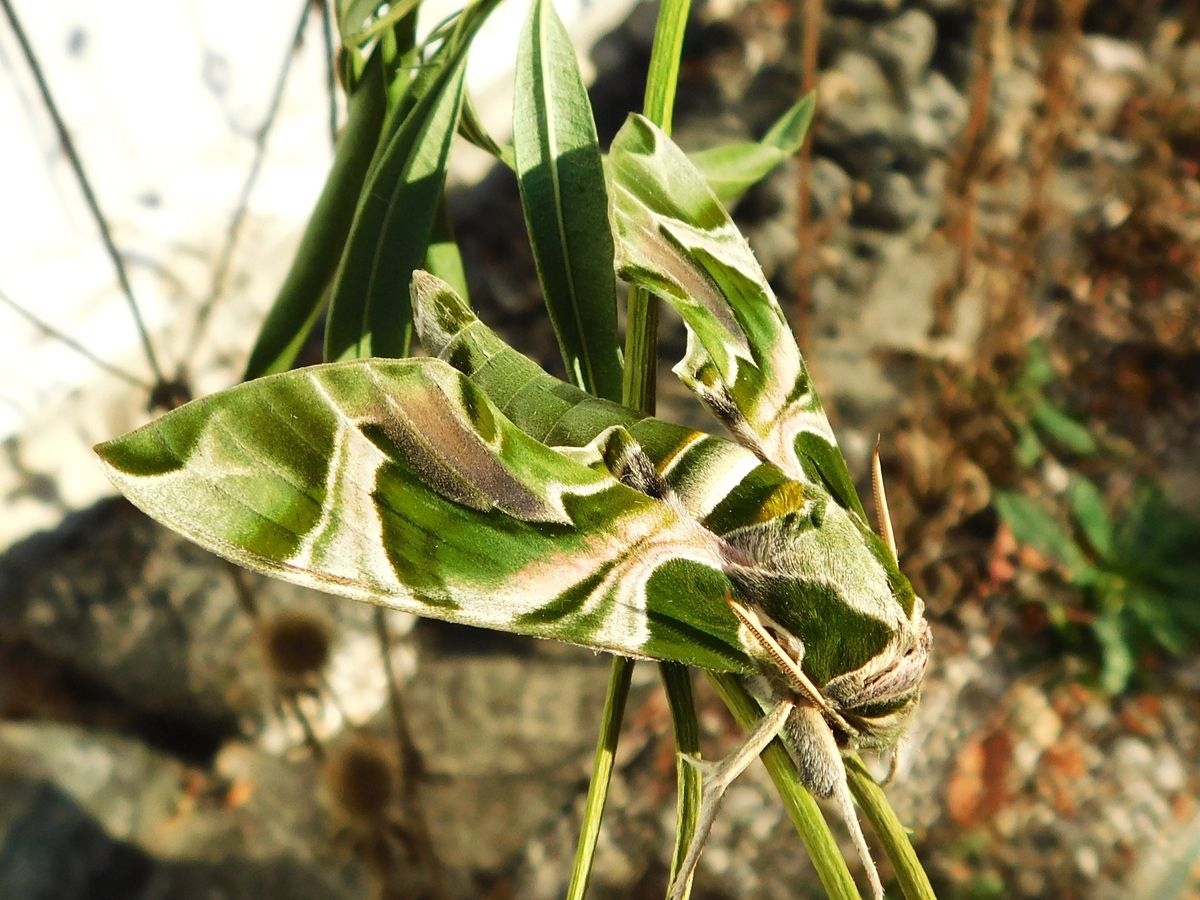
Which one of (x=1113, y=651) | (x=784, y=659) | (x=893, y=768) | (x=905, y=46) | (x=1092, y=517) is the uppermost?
(x=784, y=659)

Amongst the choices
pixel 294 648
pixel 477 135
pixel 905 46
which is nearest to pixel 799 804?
pixel 477 135

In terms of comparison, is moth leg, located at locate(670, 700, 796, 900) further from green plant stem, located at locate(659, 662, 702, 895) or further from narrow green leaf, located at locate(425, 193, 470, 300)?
narrow green leaf, located at locate(425, 193, 470, 300)

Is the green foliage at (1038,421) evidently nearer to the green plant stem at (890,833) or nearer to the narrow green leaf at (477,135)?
the narrow green leaf at (477,135)

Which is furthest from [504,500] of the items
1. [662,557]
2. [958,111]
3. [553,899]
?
[958,111]

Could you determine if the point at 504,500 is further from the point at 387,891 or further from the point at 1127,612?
the point at 1127,612

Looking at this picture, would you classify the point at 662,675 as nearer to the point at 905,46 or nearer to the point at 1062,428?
the point at 1062,428

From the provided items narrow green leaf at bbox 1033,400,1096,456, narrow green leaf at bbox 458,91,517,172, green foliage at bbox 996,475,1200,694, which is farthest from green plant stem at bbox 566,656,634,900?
narrow green leaf at bbox 1033,400,1096,456

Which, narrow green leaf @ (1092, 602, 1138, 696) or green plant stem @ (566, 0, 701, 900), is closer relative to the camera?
green plant stem @ (566, 0, 701, 900)
